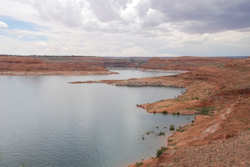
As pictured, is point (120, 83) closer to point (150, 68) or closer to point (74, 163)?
point (74, 163)

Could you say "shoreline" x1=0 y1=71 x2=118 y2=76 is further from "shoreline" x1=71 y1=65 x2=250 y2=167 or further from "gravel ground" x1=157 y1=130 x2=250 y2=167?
"gravel ground" x1=157 y1=130 x2=250 y2=167

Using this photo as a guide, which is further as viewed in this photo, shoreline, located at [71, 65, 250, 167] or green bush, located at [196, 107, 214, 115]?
green bush, located at [196, 107, 214, 115]

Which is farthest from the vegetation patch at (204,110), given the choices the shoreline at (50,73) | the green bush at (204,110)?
the shoreline at (50,73)

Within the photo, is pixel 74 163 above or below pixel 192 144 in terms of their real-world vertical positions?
below

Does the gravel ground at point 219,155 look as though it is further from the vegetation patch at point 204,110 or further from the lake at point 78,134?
the vegetation patch at point 204,110

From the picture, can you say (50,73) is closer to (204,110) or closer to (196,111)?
(196,111)

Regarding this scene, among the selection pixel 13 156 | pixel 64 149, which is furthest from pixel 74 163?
pixel 13 156

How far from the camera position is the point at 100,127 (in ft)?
94.8

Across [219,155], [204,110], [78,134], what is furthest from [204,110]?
[219,155]

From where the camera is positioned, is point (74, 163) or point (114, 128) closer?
point (74, 163)

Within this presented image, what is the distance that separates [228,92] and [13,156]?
3736 centimetres

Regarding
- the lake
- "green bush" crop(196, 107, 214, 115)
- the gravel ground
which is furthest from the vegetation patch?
the gravel ground

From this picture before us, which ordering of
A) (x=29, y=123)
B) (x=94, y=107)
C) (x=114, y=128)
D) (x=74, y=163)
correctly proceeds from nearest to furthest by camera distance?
1. (x=74, y=163)
2. (x=114, y=128)
3. (x=29, y=123)
4. (x=94, y=107)

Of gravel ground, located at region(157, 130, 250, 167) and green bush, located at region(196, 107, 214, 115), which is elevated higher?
gravel ground, located at region(157, 130, 250, 167)
